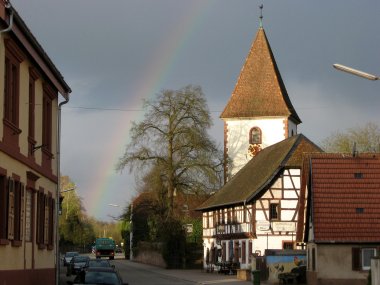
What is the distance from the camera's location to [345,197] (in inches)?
1631

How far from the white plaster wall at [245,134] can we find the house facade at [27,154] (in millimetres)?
52496

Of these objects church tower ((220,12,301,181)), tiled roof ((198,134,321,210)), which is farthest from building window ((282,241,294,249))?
church tower ((220,12,301,181))

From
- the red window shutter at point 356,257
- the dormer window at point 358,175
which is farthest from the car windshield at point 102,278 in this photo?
the dormer window at point 358,175

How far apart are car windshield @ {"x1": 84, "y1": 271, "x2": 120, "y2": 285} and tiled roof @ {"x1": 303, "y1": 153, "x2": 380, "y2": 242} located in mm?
16664

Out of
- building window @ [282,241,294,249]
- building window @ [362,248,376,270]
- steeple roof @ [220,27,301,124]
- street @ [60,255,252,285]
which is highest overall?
steeple roof @ [220,27,301,124]

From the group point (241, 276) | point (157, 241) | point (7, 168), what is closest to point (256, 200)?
point (241, 276)

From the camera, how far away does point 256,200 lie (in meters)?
57.7

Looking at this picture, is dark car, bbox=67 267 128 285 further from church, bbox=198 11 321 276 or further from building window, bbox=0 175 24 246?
church, bbox=198 11 321 276

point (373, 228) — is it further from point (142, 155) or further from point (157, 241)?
point (157, 241)

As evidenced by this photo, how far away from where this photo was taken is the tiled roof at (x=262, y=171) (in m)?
57.2

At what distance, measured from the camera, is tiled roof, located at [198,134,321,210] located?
188 ft

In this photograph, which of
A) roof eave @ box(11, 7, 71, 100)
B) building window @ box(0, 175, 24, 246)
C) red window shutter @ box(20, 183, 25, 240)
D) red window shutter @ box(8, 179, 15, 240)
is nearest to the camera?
building window @ box(0, 175, 24, 246)

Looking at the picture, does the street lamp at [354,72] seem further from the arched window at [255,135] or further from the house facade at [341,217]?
the arched window at [255,135]

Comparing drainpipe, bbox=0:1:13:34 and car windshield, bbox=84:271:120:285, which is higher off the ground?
drainpipe, bbox=0:1:13:34
